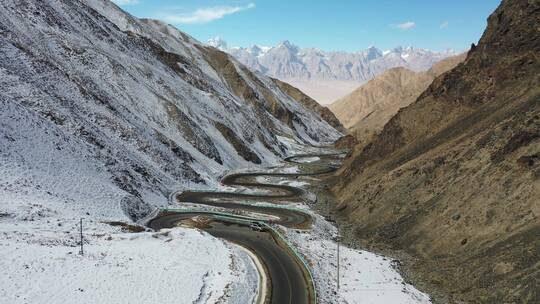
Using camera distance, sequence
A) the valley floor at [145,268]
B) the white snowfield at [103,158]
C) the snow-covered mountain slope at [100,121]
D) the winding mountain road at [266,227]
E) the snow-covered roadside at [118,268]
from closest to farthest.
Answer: the snow-covered roadside at [118,268]
the valley floor at [145,268]
the white snowfield at [103,158]
the winding mountain road at [266,227]
the snow-covered mountain slope at [100,121]


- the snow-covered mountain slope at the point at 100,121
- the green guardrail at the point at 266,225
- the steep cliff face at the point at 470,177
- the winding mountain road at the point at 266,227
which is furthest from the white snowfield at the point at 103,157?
the steep cliff face at the point at 470,177

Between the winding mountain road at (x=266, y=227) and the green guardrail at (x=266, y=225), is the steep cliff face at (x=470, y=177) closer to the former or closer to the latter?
the winding mountain road at (x=266, y=227)

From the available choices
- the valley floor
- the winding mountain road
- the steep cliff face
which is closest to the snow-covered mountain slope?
the winding mountain road

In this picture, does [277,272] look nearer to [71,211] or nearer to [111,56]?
[71,211]

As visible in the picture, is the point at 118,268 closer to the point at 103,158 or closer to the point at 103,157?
the point at 103,158

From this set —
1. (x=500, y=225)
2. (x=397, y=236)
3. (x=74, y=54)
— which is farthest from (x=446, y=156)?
(x=74, y=54)
